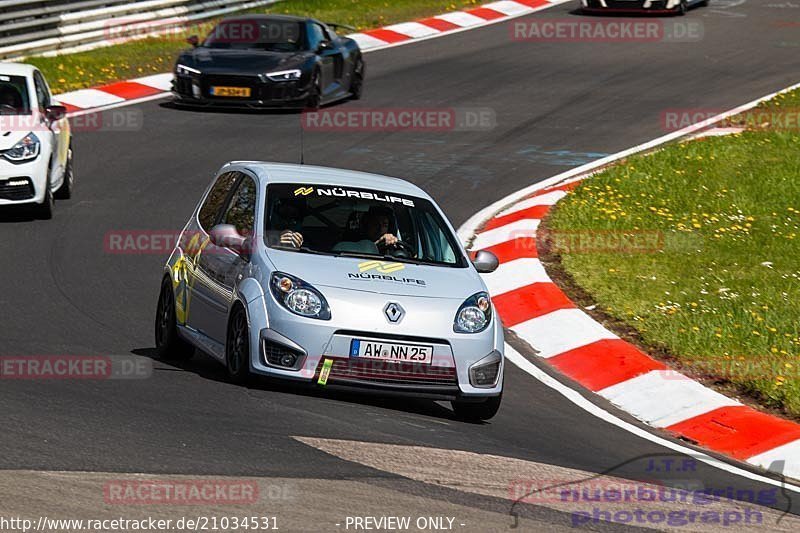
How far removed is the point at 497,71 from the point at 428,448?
1702cm

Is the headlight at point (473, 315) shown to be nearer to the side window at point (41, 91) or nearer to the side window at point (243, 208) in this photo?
the side window at point (243, 208)

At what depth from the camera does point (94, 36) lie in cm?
2575

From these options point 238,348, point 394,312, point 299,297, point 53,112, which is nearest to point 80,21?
point 53,112

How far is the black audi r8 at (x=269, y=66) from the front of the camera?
20953mm

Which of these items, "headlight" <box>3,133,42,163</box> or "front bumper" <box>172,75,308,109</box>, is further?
"front bumper" <box>172,75,308,109</box>

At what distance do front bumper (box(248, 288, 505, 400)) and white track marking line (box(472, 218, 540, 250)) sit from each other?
5489mm

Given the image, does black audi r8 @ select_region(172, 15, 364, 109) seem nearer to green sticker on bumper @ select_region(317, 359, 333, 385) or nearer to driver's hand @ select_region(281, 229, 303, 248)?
driver's hand @ select_region(281, 229, 303, 248)

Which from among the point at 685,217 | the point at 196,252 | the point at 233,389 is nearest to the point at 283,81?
the point at 685,217

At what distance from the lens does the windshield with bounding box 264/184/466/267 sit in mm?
10188

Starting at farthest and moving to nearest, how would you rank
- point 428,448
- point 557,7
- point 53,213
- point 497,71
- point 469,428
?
1. point 557,7
2. point 497,71
3. point 53,213
4. point 469,428
5. point 428,448

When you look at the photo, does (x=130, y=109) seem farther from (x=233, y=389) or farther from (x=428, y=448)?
(x=428, y=448)

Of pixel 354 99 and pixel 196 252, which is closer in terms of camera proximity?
pixel 196 252

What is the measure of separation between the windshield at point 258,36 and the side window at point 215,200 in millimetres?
11160

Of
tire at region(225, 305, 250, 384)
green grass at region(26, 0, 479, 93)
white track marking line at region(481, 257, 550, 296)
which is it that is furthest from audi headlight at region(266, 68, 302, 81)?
tire at region(225, 305, 250, 384)
